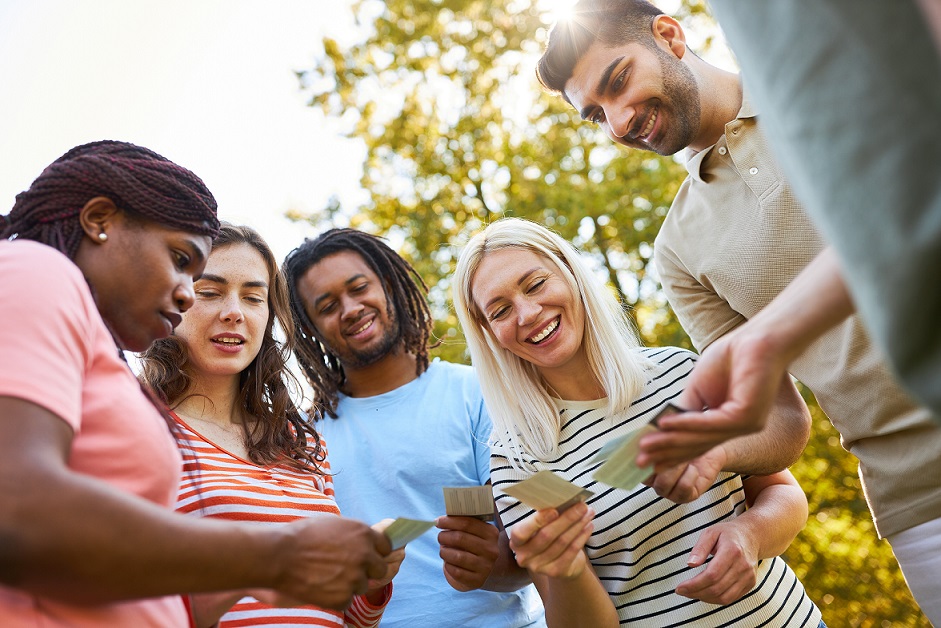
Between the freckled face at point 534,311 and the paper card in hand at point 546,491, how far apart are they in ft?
3.36

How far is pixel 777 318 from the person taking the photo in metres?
1.57

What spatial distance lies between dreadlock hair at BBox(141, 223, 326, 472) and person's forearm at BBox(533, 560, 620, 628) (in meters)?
1.04

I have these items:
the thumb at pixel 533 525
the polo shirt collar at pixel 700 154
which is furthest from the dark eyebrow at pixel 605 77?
the thumb at pixel 533 525

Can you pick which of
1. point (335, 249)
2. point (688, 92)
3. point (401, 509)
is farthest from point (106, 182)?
point (335, 249)

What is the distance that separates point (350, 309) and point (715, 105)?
219cm

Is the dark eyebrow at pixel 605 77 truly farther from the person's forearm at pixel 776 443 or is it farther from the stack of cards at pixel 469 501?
the stack of cards at pixel 469 501

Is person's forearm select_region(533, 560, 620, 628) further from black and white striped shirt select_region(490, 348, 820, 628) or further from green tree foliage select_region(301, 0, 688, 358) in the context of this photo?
green tree foliage select_region(301, 0, 688, 358)

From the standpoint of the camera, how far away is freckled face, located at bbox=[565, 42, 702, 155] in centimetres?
357

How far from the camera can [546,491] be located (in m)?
2.31

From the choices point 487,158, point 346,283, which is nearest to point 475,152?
point 487,158

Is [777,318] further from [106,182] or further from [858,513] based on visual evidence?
[858,513]

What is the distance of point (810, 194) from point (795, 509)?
7.16ft

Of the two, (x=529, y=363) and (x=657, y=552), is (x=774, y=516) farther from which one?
(x=529, y=363)

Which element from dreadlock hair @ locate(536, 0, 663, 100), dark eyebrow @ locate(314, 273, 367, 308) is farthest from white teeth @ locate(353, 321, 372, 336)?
dreadlock hair @ locate(536, 0, 663, 100)
